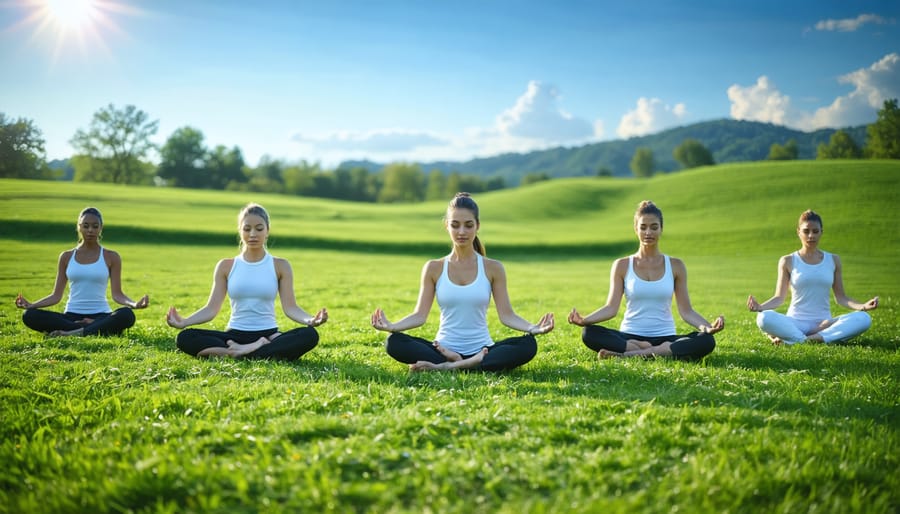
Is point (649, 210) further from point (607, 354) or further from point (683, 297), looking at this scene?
point (607, 354)

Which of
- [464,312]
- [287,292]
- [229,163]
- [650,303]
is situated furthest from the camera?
[229,163]

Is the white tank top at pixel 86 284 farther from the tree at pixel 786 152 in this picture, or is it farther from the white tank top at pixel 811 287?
the tree at pixel 786 152

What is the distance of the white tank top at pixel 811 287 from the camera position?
37.9ft

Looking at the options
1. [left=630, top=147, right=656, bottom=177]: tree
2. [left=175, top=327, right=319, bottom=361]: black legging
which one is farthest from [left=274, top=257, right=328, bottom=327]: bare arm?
[left=630, top=147, right=656, bottom=177]: tree

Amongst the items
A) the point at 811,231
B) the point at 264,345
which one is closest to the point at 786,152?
the point at 811,231

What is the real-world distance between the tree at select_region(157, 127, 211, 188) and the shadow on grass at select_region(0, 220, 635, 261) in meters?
91.3

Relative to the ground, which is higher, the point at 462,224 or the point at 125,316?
the point at 462,224

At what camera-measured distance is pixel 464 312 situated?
868cm

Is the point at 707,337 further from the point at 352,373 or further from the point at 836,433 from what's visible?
the point at 352,373

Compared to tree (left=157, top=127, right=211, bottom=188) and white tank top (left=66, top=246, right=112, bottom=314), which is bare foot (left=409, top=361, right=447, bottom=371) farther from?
tree (left=157, top=127, right=211, bottom=188)

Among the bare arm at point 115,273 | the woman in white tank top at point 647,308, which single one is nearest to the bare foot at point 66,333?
the bare arm at point 115,273

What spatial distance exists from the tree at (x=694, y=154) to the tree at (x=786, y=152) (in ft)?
62.9

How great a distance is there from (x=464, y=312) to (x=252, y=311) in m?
3.58

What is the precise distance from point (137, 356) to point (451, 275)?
5188 millimetres
